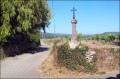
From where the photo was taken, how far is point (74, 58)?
19.7 m

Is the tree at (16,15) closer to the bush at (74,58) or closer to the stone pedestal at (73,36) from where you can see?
the stone pedestal at (73,36)

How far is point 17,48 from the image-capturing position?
125 feet

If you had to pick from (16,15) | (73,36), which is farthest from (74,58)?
(16,15)

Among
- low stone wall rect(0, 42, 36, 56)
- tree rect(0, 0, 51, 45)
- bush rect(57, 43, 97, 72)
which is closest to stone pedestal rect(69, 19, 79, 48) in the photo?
bush rect(57, 43, 97, 72)

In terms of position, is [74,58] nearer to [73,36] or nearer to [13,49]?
[73,36]

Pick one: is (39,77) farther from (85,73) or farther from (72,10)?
(72,10)

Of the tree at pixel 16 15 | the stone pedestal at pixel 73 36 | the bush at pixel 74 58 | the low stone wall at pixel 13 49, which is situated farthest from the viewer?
the low stone wall at pixel 13 49

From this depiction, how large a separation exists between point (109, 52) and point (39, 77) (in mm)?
6229

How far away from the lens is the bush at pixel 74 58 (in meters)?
19.3

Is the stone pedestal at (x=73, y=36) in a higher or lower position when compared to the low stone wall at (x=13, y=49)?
higher

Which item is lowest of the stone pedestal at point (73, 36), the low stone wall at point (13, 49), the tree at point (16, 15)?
Result: the low stone wall at point (13, 49)

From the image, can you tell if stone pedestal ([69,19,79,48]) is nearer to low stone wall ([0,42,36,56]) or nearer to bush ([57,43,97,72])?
bush ([57,43,97,72])

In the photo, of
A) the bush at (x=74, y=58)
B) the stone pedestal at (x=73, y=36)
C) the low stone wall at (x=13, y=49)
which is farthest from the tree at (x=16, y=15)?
the bush at (x=74, y=58)

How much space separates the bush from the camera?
19.3m
